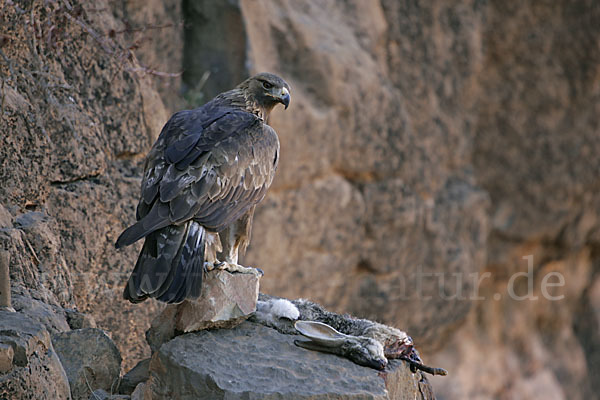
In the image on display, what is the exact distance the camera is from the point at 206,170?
3.60m

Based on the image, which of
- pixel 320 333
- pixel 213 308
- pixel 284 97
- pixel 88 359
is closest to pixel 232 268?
A: pixel 213 308

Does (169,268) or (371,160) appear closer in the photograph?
(169,268)

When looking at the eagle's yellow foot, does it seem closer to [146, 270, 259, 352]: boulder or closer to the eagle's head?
[146, 270, 259, 352]: boulder

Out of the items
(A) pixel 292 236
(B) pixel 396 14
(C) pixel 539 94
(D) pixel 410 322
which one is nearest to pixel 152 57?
(A) pixel 292 236

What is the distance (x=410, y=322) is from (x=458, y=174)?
180 cm

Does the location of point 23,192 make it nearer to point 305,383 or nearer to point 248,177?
point 248,177

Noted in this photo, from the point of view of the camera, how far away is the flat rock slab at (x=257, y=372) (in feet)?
9.90

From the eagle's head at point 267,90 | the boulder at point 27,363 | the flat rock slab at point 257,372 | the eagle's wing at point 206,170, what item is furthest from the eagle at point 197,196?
the boulder at point 27,363

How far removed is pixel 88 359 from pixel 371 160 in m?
4.44

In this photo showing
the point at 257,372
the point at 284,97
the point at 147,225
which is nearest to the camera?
the point at 257,372

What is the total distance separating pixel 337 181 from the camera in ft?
23.4

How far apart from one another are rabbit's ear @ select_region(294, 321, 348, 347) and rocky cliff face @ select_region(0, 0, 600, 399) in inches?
48.7

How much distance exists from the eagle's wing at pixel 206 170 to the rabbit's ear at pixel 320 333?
0.59 metres

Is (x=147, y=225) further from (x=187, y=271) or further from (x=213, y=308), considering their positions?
(x=213, y=308)
